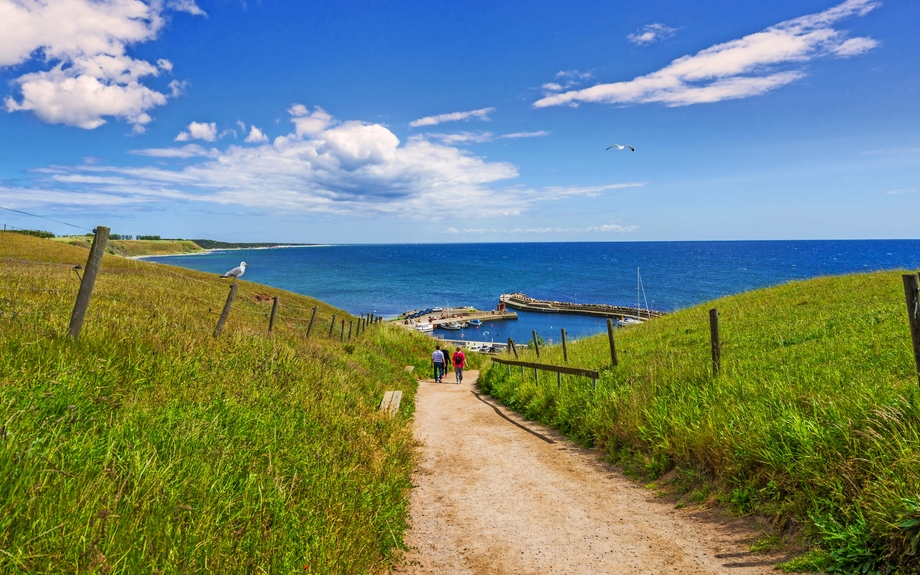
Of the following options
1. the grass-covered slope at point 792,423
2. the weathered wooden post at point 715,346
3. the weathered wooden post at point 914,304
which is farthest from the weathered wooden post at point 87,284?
the weathered wooden post at point 715,346

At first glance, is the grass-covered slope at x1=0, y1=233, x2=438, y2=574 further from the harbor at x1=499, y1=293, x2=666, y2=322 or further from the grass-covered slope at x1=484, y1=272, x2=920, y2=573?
the harbor at x1=499, y1=293, x2=666, y2=322

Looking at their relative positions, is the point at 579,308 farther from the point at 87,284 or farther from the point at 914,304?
the point at 87,284

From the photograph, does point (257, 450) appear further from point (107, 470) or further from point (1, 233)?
point (1, 233)

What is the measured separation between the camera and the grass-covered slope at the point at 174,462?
2.84 metres

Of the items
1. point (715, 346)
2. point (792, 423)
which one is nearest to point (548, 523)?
point (792, 423)

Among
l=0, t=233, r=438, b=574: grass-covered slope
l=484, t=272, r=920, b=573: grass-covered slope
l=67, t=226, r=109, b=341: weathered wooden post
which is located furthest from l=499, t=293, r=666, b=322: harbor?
l=67, t=226, r=109, b=341: weathered wooden post

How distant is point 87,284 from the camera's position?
612 centimetres

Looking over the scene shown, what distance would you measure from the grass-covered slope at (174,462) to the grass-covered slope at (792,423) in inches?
158

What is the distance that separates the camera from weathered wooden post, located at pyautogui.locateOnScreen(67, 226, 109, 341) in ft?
19.6

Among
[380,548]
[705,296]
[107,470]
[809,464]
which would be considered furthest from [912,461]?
[705,296]

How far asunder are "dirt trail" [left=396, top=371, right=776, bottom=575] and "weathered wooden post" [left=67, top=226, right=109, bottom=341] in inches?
192

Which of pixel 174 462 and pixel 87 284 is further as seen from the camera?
pixel 87 284

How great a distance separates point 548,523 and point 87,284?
656cm

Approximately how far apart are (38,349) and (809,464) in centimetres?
842
